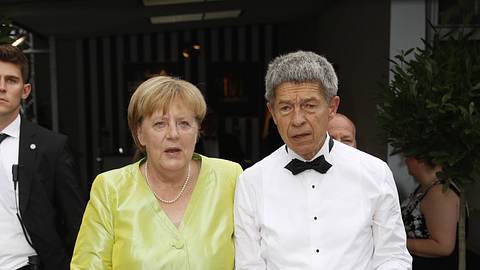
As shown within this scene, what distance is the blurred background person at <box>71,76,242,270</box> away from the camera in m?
1.92

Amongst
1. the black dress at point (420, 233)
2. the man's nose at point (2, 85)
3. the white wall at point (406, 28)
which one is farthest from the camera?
the white wall at point (406, 28)

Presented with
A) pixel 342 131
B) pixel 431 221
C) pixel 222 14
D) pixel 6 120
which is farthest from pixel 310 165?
pixel 222 14

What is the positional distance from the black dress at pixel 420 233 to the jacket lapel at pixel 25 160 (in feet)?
6.75

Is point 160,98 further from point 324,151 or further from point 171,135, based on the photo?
point 324,151

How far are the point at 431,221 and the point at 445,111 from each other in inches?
23.8

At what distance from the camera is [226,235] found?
1.98 m

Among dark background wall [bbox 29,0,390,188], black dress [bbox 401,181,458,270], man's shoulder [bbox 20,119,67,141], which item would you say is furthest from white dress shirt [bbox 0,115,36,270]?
dark background wall [bbox 29,0,390,188]

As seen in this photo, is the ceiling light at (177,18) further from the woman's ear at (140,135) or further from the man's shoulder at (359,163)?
the man's shoulder at (359,163)

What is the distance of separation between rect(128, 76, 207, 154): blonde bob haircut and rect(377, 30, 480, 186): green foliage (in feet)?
5.23

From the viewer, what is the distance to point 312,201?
189 cm

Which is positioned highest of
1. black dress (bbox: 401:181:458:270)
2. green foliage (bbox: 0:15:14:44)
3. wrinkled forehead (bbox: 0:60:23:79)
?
green foliage (bbox: 0:15:14:44)

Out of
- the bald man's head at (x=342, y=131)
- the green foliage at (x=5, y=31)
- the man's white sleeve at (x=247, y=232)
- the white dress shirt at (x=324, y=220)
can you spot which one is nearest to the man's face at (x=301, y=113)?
the white dress shirt at (x=324, y=220)

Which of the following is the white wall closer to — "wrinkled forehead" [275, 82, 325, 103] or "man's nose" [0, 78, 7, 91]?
"wrinkled forehead" [275, 82, 325, 103]

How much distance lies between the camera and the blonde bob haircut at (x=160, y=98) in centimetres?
192
